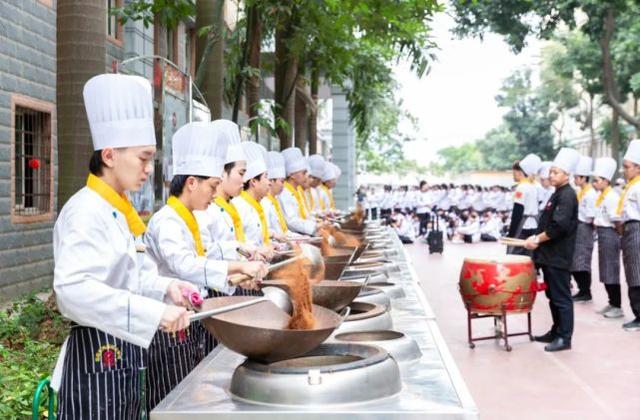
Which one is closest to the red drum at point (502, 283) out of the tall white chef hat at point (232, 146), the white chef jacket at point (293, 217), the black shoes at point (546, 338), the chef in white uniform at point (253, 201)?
the black shoes at point (546, 338)

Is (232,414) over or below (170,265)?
below

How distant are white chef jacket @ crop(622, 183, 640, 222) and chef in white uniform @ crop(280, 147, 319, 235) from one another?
3363 mm

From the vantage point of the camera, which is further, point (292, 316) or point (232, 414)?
point (292, 316)

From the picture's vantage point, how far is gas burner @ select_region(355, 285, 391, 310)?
4.12 m

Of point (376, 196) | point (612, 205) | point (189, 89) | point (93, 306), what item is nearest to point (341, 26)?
point (612, 205)

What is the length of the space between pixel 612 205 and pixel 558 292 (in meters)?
3.07

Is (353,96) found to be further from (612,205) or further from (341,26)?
(612,205)

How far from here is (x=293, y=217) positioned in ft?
29.2

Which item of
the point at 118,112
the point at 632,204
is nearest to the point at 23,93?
the point at 632,204

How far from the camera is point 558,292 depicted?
828 cm

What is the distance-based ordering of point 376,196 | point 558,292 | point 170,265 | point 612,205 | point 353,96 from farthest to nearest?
point 376,196 → point 353,96 → point 612,205 → point 558,292 → point 170,265

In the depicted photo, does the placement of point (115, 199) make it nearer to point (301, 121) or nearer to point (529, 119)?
point (301, 121)

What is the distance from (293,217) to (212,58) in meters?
1.79

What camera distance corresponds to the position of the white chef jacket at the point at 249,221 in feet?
19.1
